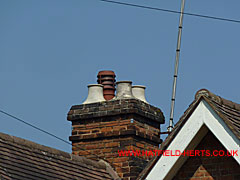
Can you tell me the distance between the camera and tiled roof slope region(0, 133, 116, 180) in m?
11.3

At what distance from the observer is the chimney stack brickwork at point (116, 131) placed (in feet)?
46.8

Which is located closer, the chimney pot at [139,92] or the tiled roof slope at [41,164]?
the tiled roof slope at [41,164]

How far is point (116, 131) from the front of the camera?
14469 mm

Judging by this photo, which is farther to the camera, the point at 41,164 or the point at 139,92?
the point at 139,92

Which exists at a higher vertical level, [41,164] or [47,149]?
[47,149]

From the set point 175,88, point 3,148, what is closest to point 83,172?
point 3,148

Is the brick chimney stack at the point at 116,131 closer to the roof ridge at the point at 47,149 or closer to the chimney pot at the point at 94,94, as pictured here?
the chimney pot at the point at 94,94

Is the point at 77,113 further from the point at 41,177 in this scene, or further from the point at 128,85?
the point at 41,177

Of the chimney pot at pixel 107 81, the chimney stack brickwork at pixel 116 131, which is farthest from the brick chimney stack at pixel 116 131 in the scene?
the chimney pot at pixel 107 81

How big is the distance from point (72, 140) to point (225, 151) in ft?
21.9

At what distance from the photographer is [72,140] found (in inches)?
591

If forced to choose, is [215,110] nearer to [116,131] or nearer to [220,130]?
[220,130]

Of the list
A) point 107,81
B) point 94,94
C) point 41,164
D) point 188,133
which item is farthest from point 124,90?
point 188,133

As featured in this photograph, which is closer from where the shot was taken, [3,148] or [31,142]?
[3,148]
